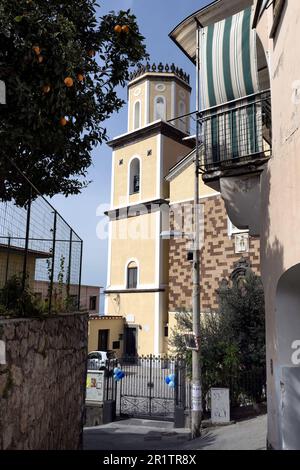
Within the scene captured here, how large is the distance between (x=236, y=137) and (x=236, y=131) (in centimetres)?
15

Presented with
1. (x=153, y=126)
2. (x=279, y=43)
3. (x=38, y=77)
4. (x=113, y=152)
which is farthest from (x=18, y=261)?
(x=113, y=152)

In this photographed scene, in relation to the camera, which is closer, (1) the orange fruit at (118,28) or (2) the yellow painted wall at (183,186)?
(1) the orange fruit at (118,28)

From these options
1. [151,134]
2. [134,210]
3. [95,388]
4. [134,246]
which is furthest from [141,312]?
[95,388]

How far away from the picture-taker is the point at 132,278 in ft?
98.7

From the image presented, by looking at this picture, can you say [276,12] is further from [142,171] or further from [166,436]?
[142,171]

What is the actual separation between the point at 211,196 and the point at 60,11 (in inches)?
814

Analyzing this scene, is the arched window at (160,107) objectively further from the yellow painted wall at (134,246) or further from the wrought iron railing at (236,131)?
the wrought iron railing at (236,131)

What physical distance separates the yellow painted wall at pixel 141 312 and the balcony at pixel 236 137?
65.7 feet

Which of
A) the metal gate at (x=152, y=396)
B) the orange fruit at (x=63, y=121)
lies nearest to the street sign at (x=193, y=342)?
the metal gate at (x=152, y=396)

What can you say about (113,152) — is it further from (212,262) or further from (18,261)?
(18,261)

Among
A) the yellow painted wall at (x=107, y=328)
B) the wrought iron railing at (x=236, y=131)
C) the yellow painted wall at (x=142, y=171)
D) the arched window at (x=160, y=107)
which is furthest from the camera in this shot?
the arched window at (x=160, y=107)

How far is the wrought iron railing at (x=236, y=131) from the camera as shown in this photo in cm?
833

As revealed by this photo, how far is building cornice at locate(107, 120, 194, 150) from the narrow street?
20431mm

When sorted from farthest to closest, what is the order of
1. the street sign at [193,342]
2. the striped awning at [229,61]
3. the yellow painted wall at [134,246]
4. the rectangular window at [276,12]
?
the yellow painted wall at [134,246] → the street sign at [193,342] → the striped awning at [229,61] → the rectangular window at [276,12]
